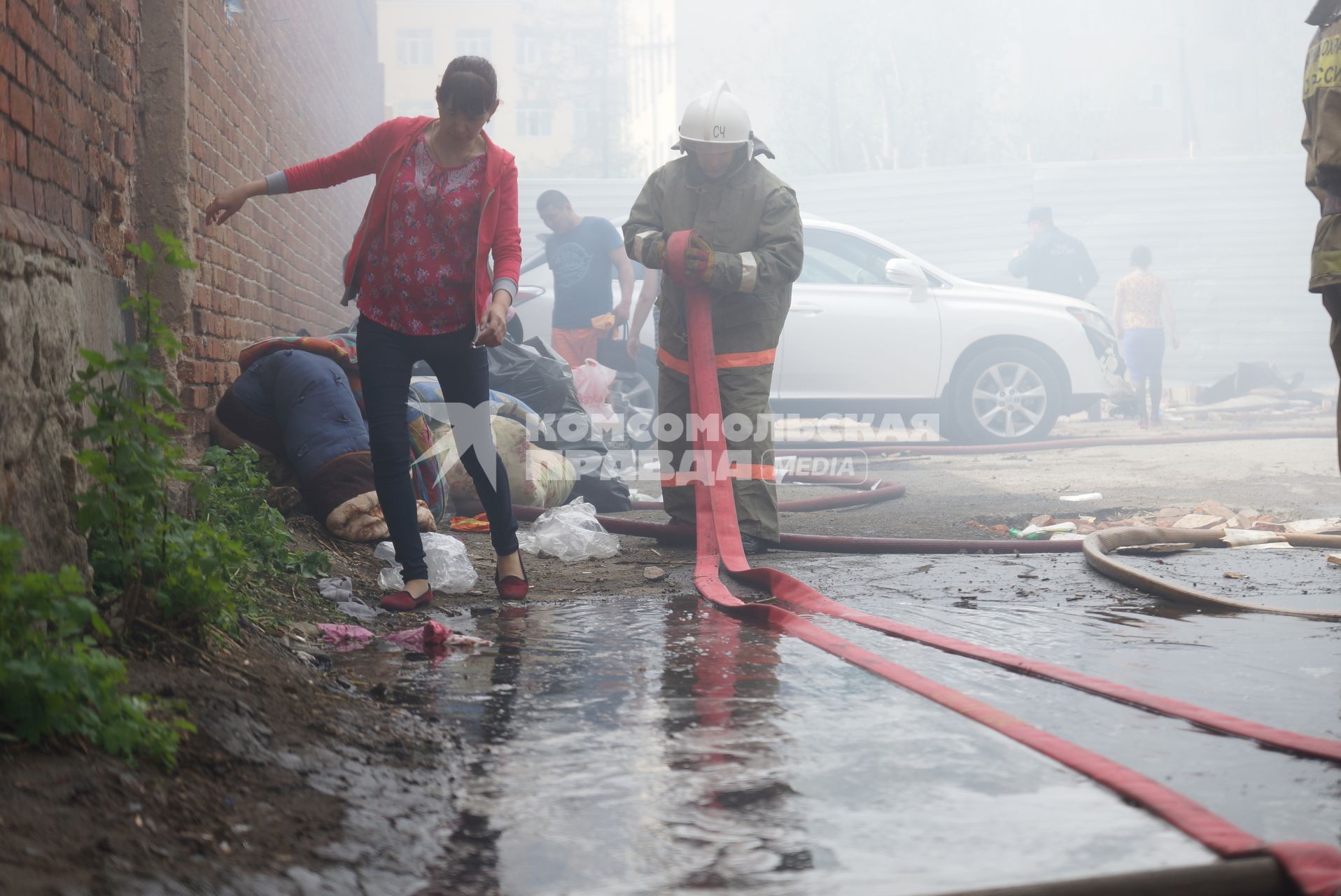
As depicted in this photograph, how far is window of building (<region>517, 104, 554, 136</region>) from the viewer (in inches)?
1984

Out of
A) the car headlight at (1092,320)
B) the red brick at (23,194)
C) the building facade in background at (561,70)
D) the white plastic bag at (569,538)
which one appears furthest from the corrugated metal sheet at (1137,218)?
the red brick at (23,194)

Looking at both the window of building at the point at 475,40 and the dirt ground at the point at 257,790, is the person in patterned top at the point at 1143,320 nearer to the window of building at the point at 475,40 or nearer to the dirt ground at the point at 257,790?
the dirt ground at the point at 257,790

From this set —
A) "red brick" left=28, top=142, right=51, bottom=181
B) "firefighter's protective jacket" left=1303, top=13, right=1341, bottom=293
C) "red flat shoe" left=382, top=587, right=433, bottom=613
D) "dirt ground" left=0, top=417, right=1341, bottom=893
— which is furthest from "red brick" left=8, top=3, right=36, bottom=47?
"firefighter's protective jacket" left=1303, top=13, right=1341, bottom=293

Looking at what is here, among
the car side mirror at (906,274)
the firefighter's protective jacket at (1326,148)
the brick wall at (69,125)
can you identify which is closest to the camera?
the brick wall at (69,125)

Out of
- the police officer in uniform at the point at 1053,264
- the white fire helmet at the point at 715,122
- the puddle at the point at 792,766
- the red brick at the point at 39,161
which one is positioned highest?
the police officer in uniform at the point at 1053,264

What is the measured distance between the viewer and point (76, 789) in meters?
1.98

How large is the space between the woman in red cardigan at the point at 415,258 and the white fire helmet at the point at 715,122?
162cm

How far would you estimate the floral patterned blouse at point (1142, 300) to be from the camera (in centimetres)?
1402

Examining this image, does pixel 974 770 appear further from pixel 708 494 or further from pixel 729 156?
pixel 729 156

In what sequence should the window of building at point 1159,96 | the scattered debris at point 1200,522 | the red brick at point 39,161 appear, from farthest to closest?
the window of building at point 1159,96 → the scattered debris at point 1200,522 → the red brick at point 39,161

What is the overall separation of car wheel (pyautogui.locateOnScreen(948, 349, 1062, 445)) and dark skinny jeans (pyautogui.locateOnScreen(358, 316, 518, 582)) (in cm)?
781

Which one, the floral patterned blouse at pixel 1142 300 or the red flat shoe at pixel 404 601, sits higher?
the floral patterned blouse at pixel 1142 300

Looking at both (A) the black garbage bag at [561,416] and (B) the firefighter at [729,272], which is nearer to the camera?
(B) the firefighter at [729,272]

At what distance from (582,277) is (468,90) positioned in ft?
19.8
